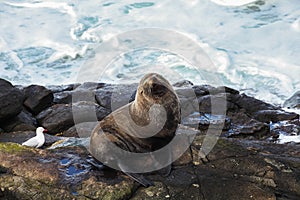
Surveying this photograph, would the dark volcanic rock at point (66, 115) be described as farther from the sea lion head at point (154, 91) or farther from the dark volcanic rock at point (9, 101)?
the sea lion head at point (154, 91)

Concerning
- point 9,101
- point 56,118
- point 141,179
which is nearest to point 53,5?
point 56,118

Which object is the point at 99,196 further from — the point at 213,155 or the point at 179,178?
the point at 213,155

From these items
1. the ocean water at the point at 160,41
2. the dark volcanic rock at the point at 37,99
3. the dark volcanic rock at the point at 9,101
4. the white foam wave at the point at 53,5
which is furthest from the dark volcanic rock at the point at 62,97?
the white foam wave at the point at 53,5

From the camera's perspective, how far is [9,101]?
28.1 feet

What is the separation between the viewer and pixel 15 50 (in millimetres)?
19719

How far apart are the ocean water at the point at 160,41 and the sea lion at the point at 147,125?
32.3ft

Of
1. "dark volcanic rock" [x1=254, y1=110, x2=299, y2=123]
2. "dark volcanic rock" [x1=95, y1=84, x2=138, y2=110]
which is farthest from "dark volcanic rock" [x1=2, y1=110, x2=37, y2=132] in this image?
"dark volcanic rock" [x1=254, y1=110, x2=299, y2=123]

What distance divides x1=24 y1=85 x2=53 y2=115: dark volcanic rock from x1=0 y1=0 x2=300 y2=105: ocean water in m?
4.53

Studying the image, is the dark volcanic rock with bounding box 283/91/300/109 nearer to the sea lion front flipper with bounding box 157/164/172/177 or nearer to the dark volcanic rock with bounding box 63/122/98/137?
the dark volcanic rock with bounding box 63/122/98/137

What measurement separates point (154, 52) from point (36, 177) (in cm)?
1389

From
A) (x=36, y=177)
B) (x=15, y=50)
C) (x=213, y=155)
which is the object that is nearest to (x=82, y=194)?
(x=36, y=177)

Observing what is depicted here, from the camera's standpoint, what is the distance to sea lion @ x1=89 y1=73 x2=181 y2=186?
13.4 feet

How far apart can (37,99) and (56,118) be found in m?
1.07

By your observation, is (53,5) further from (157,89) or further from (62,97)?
(157,89)
